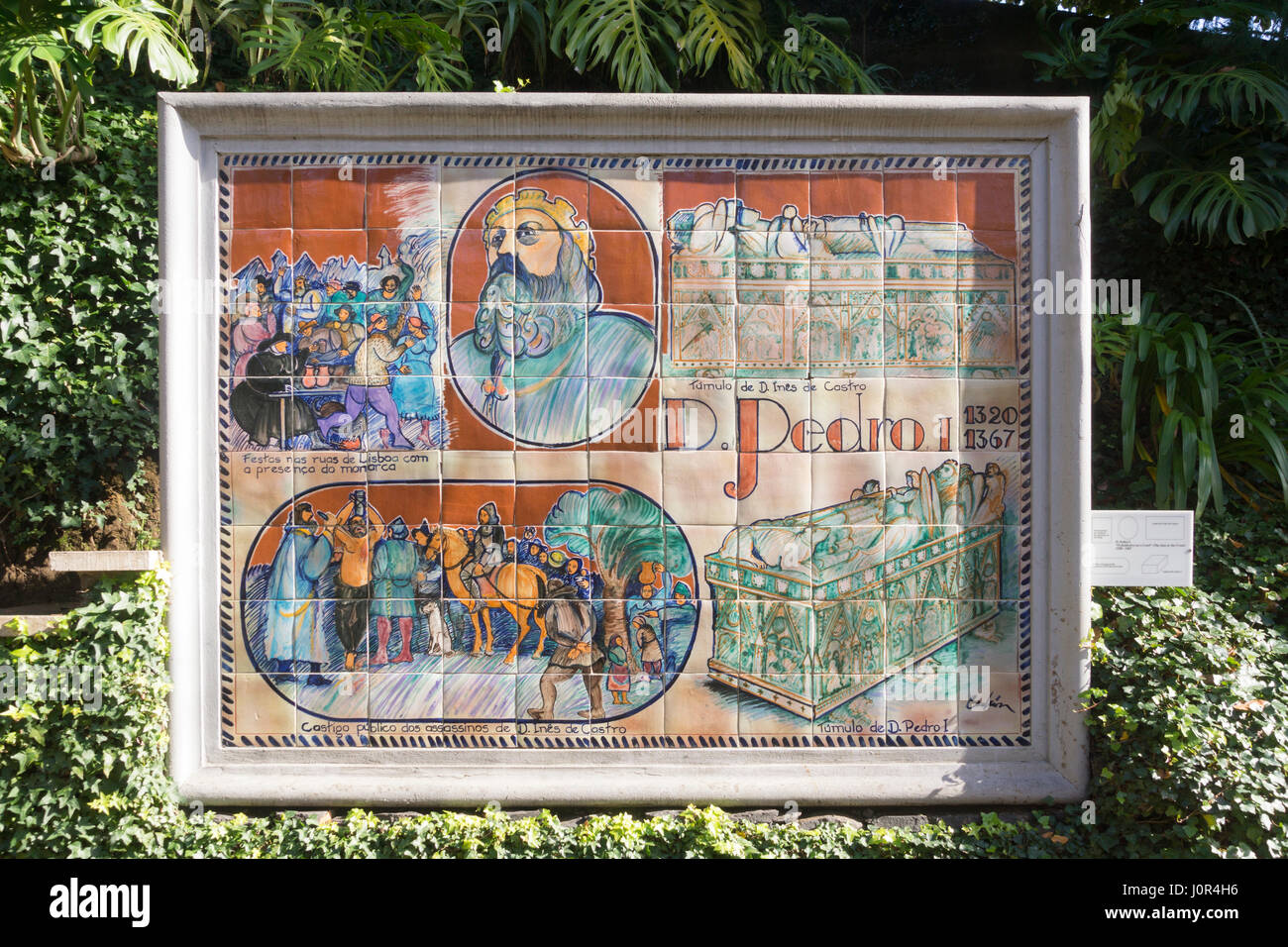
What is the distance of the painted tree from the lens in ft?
11.8

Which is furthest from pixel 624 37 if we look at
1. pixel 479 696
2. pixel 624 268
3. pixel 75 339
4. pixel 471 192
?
pixel 479 696

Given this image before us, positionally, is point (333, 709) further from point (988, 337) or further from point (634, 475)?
point (988, 337)

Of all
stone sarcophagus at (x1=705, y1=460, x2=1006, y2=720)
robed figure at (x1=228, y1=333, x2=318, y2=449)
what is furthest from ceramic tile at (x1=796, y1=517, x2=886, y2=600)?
robed figure at (x1=228, y1=333, x2=318, y2=449)

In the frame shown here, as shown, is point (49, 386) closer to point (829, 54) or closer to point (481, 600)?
point (481, 600)

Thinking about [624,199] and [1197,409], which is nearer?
[624,199]

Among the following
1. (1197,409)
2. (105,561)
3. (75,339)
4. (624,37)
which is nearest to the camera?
(105,561)

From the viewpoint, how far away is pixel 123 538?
4711 mm

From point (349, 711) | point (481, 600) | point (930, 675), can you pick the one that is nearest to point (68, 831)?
point (349, 711)

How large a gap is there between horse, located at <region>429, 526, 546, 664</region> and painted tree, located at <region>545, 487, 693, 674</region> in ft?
0.67

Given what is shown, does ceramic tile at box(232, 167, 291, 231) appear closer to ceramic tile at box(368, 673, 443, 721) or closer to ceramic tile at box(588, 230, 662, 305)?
ceramic tile at box(588, 230, 662, 305)

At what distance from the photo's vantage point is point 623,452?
11.8ft

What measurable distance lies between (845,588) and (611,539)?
1099mm

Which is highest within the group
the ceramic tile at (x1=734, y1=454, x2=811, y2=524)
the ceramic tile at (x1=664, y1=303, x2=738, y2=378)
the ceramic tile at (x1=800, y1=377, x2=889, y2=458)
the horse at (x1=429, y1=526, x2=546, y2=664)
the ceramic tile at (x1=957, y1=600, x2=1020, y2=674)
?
the ceramic tile at (x1=664, y1=303, x2=738, y2=378)

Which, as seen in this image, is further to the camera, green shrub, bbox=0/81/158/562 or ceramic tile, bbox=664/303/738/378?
green shrub, bbox=0/81/158/562
